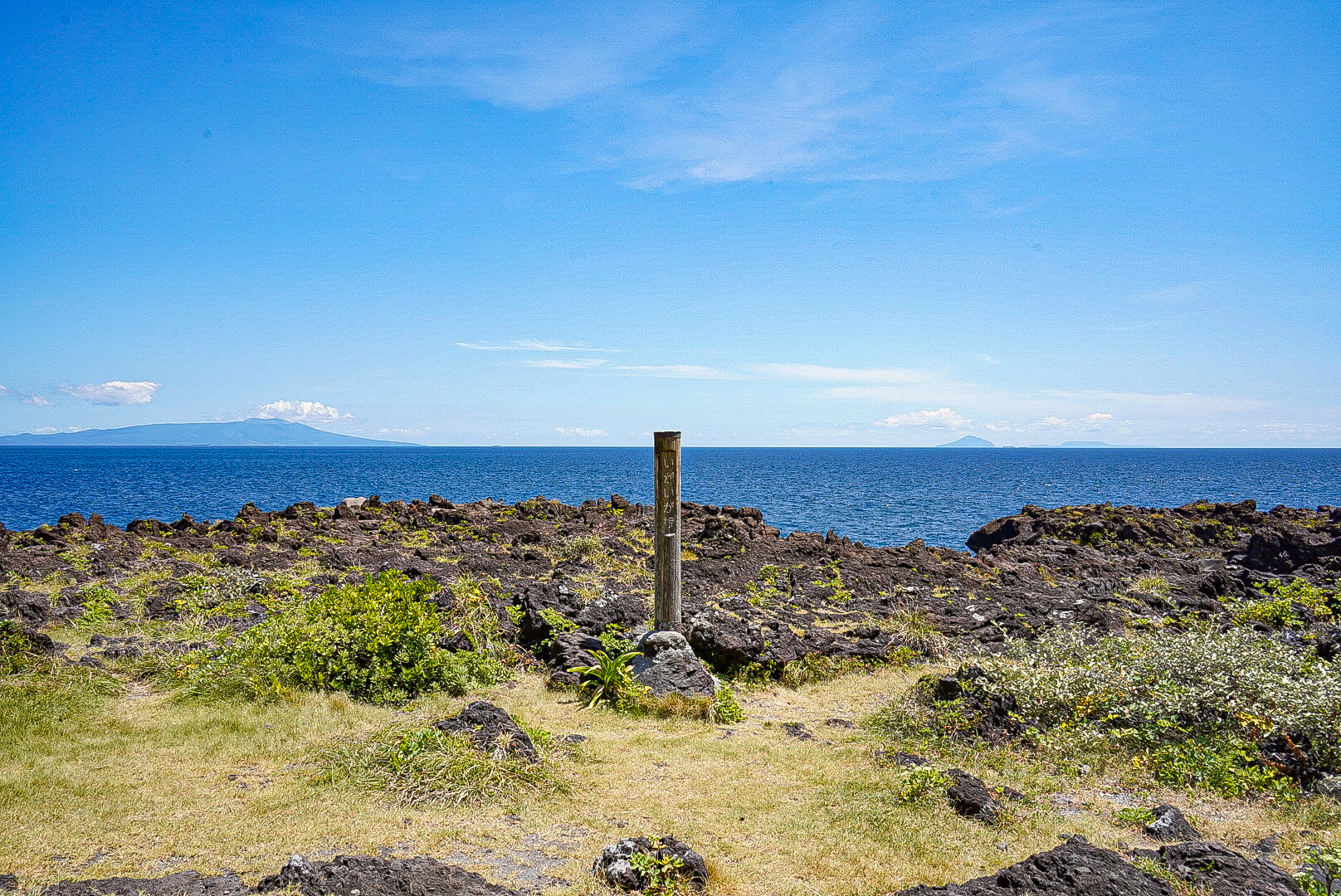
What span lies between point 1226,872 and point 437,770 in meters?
5.98

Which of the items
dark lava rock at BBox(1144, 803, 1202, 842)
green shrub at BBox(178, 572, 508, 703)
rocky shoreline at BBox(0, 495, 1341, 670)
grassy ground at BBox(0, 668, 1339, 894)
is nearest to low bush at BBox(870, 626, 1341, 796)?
grassy ground at BBox(0, 668, 1339, 894)

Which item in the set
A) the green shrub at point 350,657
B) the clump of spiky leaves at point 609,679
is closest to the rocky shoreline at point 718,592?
the clump of spiky leaves at point 609,679

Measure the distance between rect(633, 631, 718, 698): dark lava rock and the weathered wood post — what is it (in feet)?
1.18

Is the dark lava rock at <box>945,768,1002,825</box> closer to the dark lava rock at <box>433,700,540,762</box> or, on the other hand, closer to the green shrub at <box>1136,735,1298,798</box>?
the green shrub at <box>1136,735,1298,798</box>

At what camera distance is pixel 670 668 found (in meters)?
10.2

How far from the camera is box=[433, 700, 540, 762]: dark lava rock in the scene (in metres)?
7.32

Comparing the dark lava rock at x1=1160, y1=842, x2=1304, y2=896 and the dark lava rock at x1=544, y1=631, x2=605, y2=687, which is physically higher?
the dark lava rock at x1=1160, y1=842, x2=1304, y2=896

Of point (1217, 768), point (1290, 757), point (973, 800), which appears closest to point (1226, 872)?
point (973, 800)

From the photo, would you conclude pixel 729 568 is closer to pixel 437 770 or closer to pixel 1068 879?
pixel 437 770

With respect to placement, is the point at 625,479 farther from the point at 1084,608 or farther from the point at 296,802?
the point at 296,802

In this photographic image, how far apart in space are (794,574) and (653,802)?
37.3 feet

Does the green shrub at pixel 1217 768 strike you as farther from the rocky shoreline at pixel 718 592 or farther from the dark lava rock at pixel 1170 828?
the dark lava rock at pixel 1170 828

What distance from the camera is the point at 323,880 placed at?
15.8 ft

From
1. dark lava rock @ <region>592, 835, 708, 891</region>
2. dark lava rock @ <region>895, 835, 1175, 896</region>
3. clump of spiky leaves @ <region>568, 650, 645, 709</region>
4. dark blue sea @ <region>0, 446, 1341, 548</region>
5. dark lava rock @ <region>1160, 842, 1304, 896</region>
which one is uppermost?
dark lava rock @ <region>895, 835, 1175, 896</region>
